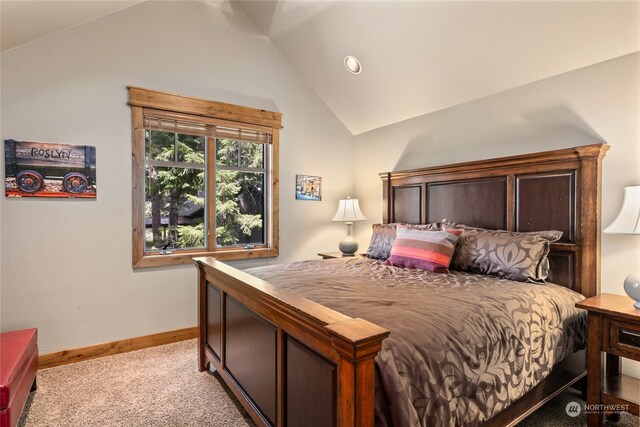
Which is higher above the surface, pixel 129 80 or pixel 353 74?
pixel 353 74

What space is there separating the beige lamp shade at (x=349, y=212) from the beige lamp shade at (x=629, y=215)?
7.92 ft

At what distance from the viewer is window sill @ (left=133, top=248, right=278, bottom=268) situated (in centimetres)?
309

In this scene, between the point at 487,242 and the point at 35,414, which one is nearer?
the point at 35,414

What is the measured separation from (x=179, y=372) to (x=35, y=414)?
2.78 feet

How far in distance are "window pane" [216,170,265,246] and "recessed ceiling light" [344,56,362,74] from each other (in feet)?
5.00

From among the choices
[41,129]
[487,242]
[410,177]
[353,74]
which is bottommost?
[487,242]

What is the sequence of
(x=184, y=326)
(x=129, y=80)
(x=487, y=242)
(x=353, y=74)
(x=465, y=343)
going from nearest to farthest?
(x=465, y=343)
(x=487, y=242)
(x=129, y=80)
(x=184, y=326)
(x=353, y=74)

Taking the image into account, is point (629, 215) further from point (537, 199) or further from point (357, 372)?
point (357, 372)

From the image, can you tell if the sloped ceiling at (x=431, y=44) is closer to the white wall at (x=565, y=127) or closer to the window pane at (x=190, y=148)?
the white wall at (x=565, y=127)

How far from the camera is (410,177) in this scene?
11.9 ft

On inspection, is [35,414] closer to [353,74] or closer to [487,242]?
[487,242]

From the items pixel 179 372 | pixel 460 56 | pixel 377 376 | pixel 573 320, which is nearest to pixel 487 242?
pixel 573 320

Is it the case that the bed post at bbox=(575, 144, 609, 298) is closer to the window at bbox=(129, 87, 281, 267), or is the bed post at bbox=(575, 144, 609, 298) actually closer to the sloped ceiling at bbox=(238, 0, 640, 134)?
the sloped ceiling at bbox=(238, 0, 640, 134)

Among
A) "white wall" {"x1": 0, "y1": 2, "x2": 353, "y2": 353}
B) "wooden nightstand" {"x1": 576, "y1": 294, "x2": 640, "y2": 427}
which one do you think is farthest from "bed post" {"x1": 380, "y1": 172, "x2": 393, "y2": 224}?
"wooden nightstand" {"x1": 576, "y1": 294, "x2": 640, "y2": 427}
